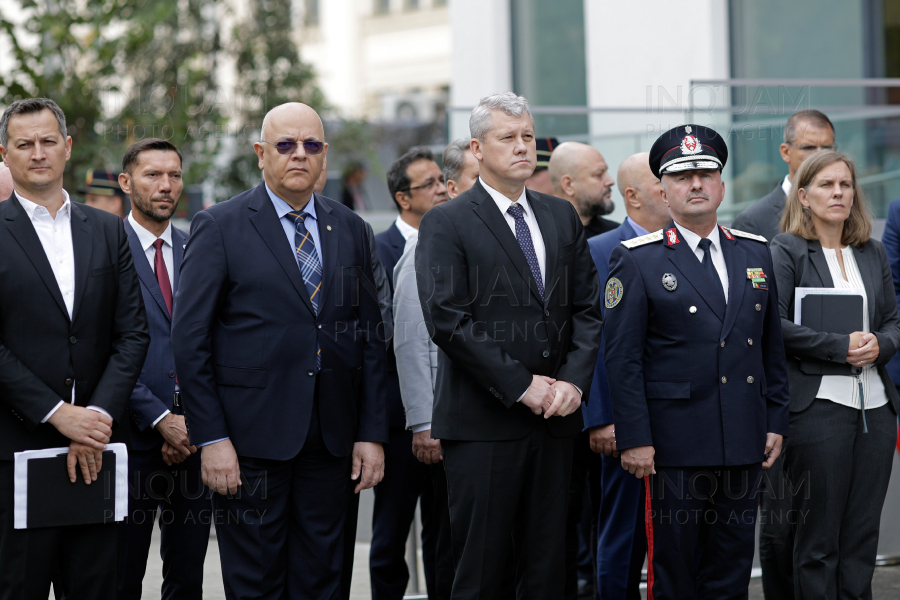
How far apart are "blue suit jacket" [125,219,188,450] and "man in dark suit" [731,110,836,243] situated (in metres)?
2.96

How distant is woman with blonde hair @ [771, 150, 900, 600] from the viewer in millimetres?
4539

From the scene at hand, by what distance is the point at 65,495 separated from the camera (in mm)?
3748

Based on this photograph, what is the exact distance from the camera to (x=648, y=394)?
4250 mm

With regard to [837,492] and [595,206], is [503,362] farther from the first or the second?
[595,206]

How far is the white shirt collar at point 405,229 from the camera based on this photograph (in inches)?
219

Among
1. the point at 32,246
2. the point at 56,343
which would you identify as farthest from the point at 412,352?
the point at 32,246

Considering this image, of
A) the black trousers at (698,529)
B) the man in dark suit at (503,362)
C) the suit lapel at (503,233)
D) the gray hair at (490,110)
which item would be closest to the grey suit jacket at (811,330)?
the black trousers at (698,529)

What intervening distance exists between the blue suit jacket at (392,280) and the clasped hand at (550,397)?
1189 mm

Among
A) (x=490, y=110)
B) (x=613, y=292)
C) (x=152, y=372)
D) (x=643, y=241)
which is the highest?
(x=490, y=110)

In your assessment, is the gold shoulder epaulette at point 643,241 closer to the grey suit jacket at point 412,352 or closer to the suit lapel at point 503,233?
the suit lapel at point 503,233

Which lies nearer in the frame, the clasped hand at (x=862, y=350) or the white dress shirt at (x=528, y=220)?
the white dress shirt at (x=528, y=220)

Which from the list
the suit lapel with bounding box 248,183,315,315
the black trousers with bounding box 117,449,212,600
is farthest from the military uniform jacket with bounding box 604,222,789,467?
the black trousers with bounding box 117,449,212,600

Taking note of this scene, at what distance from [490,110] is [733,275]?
1183 mm

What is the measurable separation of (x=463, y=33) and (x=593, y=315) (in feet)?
29.0
